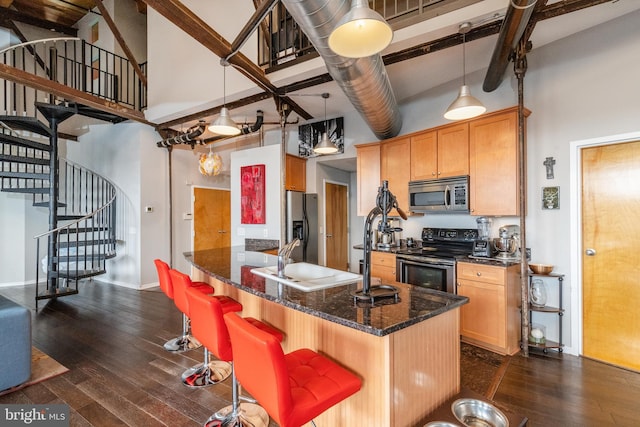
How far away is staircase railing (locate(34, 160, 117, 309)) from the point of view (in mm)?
4828

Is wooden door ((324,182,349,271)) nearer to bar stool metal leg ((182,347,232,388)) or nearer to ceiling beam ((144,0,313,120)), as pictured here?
ceiling beam ((144,0,313,120))

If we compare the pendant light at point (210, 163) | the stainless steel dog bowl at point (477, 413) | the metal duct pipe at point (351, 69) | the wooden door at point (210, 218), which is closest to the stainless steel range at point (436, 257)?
the metal duct pipe at point (351, 69)

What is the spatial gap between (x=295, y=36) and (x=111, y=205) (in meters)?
4.68

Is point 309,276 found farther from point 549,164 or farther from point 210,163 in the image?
point 210,163

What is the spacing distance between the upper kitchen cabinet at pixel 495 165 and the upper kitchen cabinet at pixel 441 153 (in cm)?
10

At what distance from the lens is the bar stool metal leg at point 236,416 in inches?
75.4

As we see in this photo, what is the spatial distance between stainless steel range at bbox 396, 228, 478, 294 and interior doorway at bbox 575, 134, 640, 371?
3.52ft

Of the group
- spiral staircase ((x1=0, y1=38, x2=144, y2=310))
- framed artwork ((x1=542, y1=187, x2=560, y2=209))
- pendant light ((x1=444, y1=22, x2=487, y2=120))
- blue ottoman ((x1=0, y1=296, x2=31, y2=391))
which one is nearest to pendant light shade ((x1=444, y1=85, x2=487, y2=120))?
pendant light ((x1=444, y1=22, x2=487, y2=120))

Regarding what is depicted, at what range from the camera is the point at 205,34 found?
9.47 feet

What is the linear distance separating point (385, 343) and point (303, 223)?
3949mm

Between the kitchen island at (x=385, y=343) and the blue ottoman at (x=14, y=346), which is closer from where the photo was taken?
the kitchen island at (x=385, y=343)

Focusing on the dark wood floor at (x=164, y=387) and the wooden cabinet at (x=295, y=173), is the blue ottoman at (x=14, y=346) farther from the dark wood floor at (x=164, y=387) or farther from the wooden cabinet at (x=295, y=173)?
the wooden cabinet at (x=295, y=173)

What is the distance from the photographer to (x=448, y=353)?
167cm

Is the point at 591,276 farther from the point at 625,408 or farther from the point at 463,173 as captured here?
the point at 463,173
